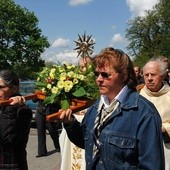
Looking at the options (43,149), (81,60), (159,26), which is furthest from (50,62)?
(159,26)

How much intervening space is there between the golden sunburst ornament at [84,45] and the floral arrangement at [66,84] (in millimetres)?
954

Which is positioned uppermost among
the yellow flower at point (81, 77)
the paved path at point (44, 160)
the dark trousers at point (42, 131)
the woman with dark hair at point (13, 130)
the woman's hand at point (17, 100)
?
the yellow flower at point (81, 77)

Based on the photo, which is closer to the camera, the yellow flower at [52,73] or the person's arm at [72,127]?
the person's arm at [72,127]

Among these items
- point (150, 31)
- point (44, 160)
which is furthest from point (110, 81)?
point (150, 31)

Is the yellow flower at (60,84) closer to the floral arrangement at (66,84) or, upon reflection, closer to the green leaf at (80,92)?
the floral arrangement at (66,84)

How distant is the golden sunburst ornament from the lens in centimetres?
536

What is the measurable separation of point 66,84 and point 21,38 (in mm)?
56525

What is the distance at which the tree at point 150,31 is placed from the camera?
53906 millimetres

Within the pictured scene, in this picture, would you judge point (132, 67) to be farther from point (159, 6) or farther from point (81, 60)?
point (159, 6)

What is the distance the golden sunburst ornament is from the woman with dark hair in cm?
178

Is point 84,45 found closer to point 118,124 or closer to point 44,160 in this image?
point 118,124

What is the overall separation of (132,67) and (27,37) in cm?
5780

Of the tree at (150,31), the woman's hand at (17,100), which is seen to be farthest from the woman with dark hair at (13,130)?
the tree at (150,31)

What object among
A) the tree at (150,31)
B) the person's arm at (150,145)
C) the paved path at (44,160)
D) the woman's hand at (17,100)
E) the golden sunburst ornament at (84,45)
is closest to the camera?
the person's arm at (150,145)
